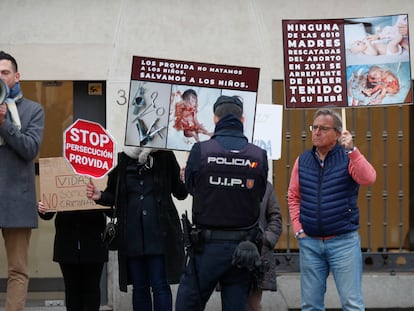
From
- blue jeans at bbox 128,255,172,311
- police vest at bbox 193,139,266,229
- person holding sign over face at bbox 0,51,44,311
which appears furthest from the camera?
blue jeans at bbox 128,255,172,311

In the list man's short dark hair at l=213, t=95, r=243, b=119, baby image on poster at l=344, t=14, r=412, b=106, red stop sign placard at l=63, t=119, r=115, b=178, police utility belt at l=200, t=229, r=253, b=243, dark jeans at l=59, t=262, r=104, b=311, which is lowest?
dark jeans at l=59, t=262, r=104, b=311

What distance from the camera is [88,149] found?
728 centimetres

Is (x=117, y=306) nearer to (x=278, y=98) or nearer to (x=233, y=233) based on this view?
(x=278, y=98)

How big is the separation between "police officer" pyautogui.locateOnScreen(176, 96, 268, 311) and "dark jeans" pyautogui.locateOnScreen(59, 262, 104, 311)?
65.3 inches

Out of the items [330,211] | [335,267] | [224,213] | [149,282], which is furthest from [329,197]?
[149,282]

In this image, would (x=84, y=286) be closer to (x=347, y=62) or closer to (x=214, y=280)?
(x=214, y=280)

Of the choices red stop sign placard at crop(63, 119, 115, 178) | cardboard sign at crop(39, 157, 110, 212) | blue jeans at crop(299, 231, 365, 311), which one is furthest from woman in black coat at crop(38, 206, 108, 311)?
blue jeans at crop(299, 231, 365, 311)

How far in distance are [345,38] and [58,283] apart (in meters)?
4.26

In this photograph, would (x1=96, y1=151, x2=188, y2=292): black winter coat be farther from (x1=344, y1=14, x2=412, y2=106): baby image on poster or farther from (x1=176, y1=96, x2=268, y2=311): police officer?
(x1=344, y1=14, x2=412, y2=106): baby image on poster

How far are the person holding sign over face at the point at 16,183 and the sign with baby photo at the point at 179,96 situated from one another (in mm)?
977

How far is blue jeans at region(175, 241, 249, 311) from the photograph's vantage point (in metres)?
5.96

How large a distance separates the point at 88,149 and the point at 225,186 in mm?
1720

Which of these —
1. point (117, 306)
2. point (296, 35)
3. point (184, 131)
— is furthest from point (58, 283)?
point (296, 35)

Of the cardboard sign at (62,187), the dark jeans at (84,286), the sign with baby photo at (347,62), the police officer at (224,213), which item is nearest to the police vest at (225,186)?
the police officer at (224,213)
